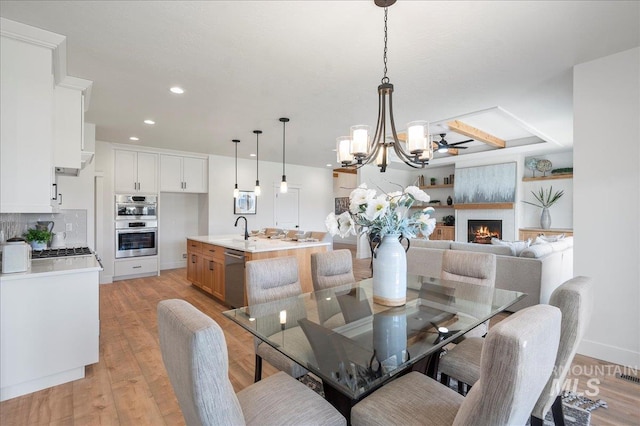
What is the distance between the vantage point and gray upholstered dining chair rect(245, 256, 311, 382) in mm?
1668

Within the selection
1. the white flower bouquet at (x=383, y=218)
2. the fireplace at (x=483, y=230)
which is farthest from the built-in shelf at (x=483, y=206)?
the white flower bouquet at (x=383, y=218)

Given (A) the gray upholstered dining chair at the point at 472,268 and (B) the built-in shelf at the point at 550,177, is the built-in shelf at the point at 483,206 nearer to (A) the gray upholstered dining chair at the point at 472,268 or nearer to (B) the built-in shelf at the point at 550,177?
(B) the built-in shelf at the point at 550,177

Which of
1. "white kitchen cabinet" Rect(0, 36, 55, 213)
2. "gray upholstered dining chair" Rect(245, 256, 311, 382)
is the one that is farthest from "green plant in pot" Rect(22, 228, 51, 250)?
"gray upholstered dining chair" Rect(245, 256, 311, 382)

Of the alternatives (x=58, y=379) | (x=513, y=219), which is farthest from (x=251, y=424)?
(x=513, y=219)

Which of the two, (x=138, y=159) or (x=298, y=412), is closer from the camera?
(x=298, y=412)

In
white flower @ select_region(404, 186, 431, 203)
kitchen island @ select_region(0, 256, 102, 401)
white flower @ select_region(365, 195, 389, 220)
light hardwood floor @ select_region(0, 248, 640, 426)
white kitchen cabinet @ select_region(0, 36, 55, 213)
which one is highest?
white kitchen cabinet @ select_region(0, 36, 55, 213)

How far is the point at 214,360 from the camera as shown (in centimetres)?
84

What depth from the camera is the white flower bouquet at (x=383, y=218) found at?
5.80ft

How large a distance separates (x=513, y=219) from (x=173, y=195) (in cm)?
770

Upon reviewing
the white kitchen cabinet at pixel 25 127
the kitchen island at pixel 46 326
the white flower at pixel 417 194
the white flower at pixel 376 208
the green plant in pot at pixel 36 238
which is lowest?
the kitchen island at pixel 46 326

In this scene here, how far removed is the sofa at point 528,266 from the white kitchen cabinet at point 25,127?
4.42m

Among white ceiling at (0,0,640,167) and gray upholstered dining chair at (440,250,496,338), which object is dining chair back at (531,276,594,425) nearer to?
gray upholstered dining chair at (440,250,496,338)

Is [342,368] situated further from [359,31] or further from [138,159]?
[138,159]

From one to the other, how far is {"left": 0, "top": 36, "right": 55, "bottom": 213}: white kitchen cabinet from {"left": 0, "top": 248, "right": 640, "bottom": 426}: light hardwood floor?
4.40ft
